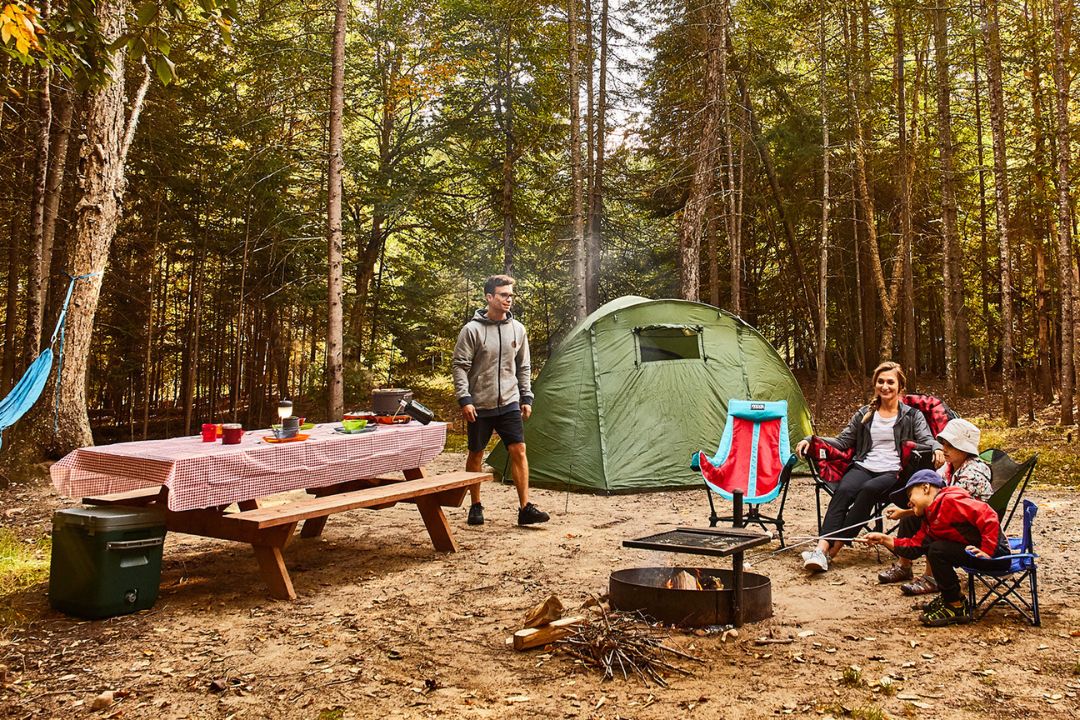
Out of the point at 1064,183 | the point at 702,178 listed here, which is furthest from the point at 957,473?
the point at 702,178

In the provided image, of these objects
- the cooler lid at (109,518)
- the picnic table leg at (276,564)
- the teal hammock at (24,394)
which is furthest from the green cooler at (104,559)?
the teal hammock at (24,394)

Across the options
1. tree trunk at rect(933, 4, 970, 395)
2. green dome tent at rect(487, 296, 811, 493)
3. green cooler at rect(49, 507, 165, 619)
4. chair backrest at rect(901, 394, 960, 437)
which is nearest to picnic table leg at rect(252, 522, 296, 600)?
green cooler at rect(49, 507, 165, 619)

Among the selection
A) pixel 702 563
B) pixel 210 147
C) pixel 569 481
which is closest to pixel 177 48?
pixel 210 147

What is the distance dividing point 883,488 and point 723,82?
785 centimetres

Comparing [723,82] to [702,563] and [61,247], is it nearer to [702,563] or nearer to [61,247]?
[702,563]

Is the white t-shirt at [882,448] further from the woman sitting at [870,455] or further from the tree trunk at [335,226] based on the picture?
the tree trunk at [335,226]

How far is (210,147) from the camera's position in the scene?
39.5 feet

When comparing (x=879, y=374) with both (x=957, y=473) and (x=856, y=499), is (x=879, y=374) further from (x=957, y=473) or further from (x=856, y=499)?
(x=957, y=473)

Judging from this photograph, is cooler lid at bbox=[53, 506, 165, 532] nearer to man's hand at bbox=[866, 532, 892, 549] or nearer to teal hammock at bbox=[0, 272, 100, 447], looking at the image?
teal hammock at bbox=[0, 272, 100, 447]

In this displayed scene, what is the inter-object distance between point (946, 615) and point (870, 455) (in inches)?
62.4

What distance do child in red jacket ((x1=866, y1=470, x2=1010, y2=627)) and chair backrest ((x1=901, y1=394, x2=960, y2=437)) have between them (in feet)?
4.91

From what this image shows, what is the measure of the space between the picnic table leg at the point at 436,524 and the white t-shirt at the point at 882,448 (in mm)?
2740

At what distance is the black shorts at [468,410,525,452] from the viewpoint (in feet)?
19.0

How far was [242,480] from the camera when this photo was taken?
3906 mm
